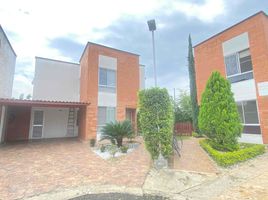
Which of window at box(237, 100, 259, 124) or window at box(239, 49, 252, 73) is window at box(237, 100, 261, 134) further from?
window at box(239, 49, 252, 73)

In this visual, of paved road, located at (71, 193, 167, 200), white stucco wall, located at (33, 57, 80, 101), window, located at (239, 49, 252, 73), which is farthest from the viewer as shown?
white stucco wall, located at (33, 57, 80, 101)

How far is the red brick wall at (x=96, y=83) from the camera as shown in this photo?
→ 12.8m

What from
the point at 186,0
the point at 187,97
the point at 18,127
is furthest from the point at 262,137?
the point at 18,127

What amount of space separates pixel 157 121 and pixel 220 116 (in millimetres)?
3661

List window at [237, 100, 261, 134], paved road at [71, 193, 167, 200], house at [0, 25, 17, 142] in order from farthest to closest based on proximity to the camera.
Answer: house at [0, 25, 17, 142] < window at [237, 100, 261, 134] < paved road at [71, 193, 167, 200]

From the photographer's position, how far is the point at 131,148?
10.2m

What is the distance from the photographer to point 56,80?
16.2 m

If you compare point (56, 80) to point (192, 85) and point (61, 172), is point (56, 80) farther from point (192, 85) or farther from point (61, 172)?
point (192, 85)

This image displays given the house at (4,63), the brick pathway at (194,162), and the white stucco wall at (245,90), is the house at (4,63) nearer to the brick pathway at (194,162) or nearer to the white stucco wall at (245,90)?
the brick pathway at (194,162)

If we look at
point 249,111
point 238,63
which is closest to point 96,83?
point 238,63

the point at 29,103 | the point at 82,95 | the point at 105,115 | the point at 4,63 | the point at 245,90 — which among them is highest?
the point at 4,63

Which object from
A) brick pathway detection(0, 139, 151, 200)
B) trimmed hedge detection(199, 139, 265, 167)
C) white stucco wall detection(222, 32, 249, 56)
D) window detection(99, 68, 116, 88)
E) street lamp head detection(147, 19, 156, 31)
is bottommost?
brick pathway detection(0, 139, 151, 200)

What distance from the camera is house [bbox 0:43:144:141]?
524 inches

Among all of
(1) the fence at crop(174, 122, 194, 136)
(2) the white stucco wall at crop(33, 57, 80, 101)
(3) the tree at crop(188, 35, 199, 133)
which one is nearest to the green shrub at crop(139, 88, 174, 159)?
(3) the tree at crop(188, 35, 199, 133)
